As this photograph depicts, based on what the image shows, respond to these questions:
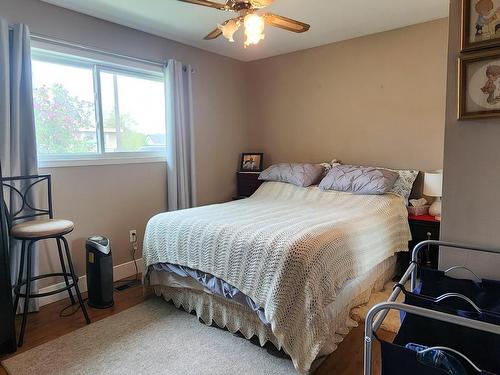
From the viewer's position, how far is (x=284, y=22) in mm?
2303

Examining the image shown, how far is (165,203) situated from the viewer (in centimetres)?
364

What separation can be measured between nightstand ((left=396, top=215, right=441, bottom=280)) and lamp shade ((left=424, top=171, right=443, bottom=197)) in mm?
212

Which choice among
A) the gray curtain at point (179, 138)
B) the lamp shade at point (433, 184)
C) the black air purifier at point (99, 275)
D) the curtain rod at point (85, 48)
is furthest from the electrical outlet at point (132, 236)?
the lamp shade at point (433, 184)

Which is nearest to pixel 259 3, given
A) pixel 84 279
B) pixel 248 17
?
pixel 248 17

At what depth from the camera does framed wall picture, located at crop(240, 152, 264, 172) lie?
4371 mm

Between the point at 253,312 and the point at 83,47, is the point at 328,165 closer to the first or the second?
the point at 253,312

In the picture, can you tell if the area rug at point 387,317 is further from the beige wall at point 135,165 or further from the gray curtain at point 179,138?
the beige wall at point 135,165

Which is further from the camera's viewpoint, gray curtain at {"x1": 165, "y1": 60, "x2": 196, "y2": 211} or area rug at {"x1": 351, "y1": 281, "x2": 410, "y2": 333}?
gray curtain at {"x1": 165, "y1": 60, "x2": 196, "y2": 211}

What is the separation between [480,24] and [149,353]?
2.31 meters

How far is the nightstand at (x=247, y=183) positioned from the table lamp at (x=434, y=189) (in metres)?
1.83

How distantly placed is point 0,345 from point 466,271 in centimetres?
253

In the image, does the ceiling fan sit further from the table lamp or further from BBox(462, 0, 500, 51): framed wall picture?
the table lamp

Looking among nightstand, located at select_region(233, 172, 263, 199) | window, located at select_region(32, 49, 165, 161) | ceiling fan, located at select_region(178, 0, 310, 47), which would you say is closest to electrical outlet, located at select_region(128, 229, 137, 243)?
window, located at select_region(32, 49, 165, 161)

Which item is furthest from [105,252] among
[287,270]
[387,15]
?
[387,15]
